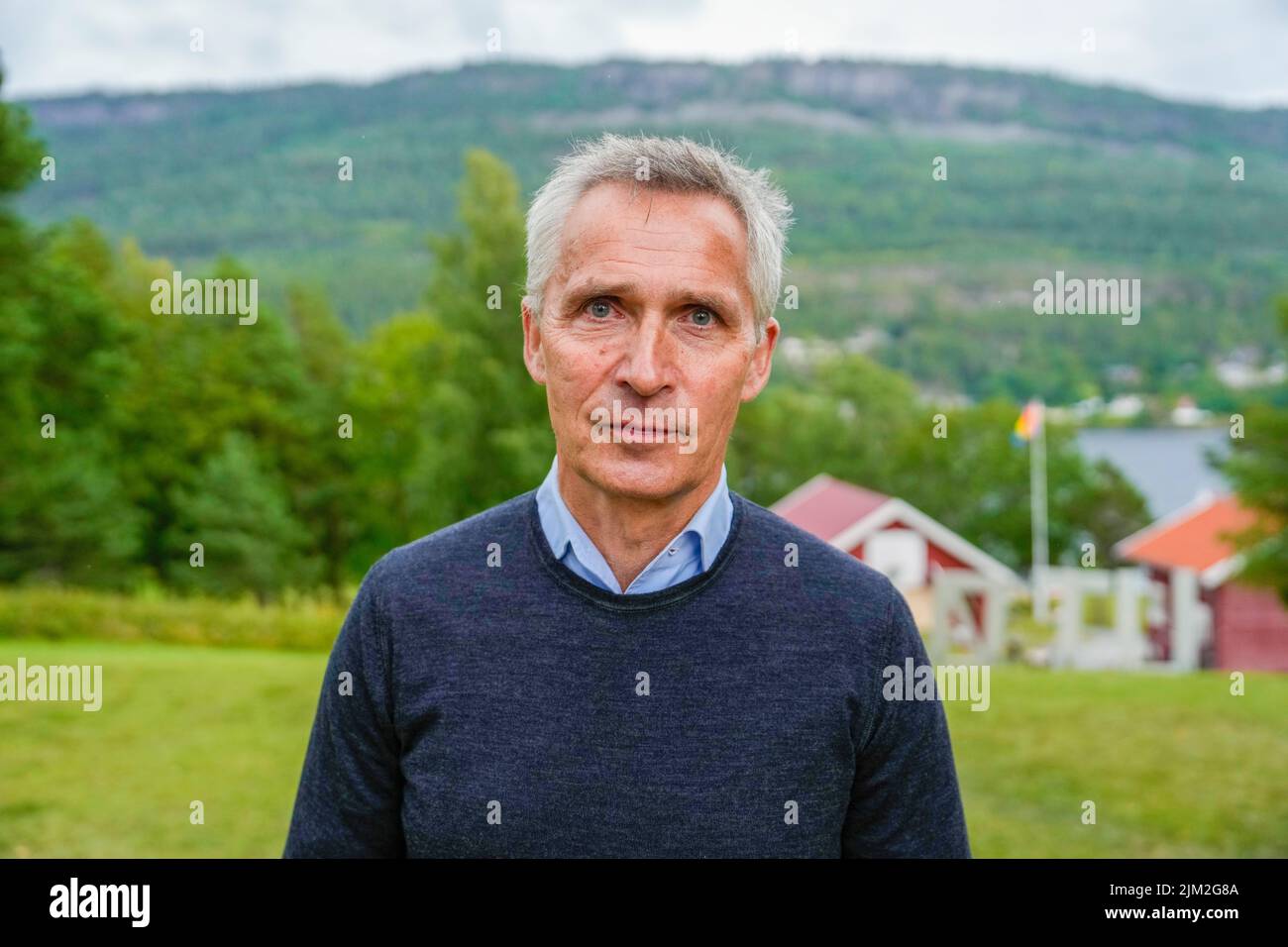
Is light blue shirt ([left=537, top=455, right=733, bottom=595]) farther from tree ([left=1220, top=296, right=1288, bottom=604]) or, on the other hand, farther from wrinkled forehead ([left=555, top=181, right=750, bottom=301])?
tree ([left=1220, top=296, right=1288, bottom=604])

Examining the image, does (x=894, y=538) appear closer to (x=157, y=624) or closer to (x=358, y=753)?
(x=157, y=624)

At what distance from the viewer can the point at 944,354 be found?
40.2 m

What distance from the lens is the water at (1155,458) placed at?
32969 mm

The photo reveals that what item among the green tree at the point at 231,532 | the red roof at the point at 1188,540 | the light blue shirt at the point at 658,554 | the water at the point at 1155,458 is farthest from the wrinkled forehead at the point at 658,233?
the water at the point at 1155,458

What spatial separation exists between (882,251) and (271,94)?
34.7m

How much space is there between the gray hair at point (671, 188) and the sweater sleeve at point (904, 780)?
1.72 feet

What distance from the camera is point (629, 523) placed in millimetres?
1739

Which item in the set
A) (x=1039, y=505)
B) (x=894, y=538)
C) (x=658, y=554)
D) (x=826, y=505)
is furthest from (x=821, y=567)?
(x=1039, y=505)

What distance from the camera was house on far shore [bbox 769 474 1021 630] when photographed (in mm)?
19562

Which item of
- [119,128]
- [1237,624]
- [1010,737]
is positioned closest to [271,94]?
[119,128]

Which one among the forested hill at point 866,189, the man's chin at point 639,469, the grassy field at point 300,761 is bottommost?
the grassy field at point 300,761

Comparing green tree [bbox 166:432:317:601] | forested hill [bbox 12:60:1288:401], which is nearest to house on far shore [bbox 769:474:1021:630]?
green tree [bbox 166:432:317:601]

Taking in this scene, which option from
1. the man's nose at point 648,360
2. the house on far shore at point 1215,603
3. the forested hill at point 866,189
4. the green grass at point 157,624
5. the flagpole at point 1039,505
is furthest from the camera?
the forested hill at point 866,189

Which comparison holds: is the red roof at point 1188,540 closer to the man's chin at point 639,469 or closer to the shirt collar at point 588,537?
the shirt collar at point 588,537
